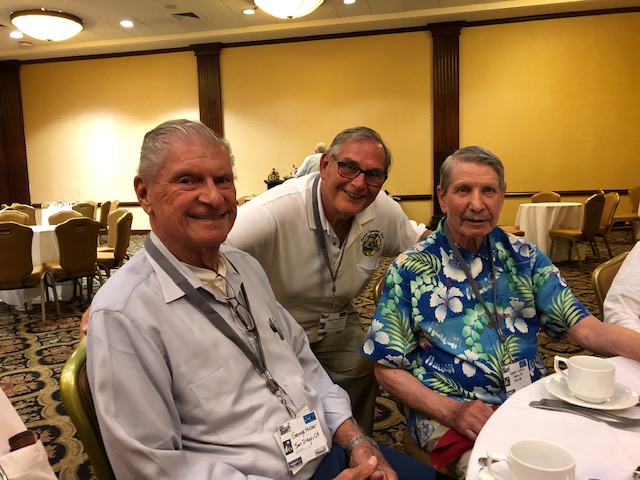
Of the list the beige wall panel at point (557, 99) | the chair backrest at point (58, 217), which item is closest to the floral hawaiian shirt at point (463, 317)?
the chair backrest at point (58, 217)

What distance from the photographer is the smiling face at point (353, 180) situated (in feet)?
6.17

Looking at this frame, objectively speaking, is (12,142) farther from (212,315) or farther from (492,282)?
(492,282)

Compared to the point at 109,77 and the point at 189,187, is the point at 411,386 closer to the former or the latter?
the point at 189,187

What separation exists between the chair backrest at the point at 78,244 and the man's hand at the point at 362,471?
14.4 ft

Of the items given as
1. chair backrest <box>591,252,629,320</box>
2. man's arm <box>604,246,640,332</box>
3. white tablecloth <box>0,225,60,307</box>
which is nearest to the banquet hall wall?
white tablecloth <box>0,225,60,307</box>

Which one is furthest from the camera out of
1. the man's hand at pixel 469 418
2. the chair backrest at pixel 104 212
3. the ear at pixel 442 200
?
the chair backrest at pixel 104 212

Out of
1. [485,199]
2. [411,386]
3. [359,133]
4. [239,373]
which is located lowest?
[411,386]

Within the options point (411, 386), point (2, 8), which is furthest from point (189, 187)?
point (2, 8)

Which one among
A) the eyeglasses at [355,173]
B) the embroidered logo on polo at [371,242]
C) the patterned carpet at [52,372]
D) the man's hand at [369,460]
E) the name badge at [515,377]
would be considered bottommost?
the patterned carpet at [52,372]

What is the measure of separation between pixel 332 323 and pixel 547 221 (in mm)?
5612

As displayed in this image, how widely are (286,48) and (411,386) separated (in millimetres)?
9792

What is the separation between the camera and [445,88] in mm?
9461

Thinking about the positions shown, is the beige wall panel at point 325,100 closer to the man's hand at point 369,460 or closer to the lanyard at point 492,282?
the lanyard at point 492,282

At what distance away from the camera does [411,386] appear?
4.74ft
